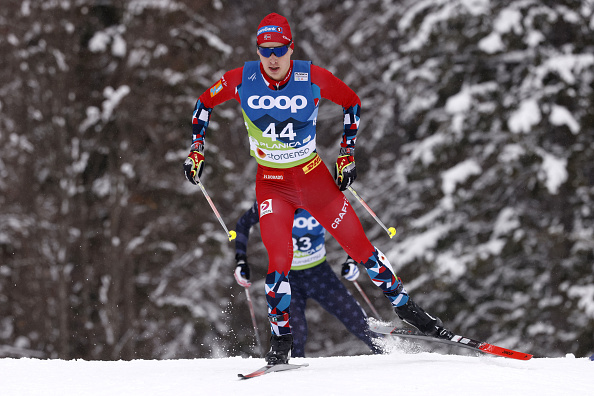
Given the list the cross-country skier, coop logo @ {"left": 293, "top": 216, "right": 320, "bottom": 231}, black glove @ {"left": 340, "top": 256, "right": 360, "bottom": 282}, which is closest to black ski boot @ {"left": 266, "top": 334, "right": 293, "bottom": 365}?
the cross-country skier

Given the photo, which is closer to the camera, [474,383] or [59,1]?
[474,383]

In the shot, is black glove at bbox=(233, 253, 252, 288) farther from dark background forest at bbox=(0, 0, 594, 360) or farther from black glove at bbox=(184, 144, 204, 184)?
dark background forest at bbox=(0, 0, 594, 360)

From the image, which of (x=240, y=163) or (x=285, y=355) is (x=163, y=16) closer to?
(x=240, y=163)

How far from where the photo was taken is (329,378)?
4750mm

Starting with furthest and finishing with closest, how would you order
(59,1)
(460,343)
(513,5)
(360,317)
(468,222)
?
(59,1) → (468,222) → (513,5) → (360,317) → (460,343)

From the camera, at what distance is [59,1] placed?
14.2m

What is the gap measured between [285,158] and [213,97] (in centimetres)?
70

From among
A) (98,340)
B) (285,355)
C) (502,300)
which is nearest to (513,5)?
(502,300)

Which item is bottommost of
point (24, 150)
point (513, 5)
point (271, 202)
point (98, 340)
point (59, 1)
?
point (98, 340)

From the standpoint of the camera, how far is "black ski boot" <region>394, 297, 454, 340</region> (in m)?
5.65

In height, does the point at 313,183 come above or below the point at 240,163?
below

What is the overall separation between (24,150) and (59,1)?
2857mm

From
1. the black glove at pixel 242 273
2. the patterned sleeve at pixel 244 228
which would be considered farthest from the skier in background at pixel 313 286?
the black glove at pixel 242 273

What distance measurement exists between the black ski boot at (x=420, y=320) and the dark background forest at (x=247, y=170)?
6.34 m
